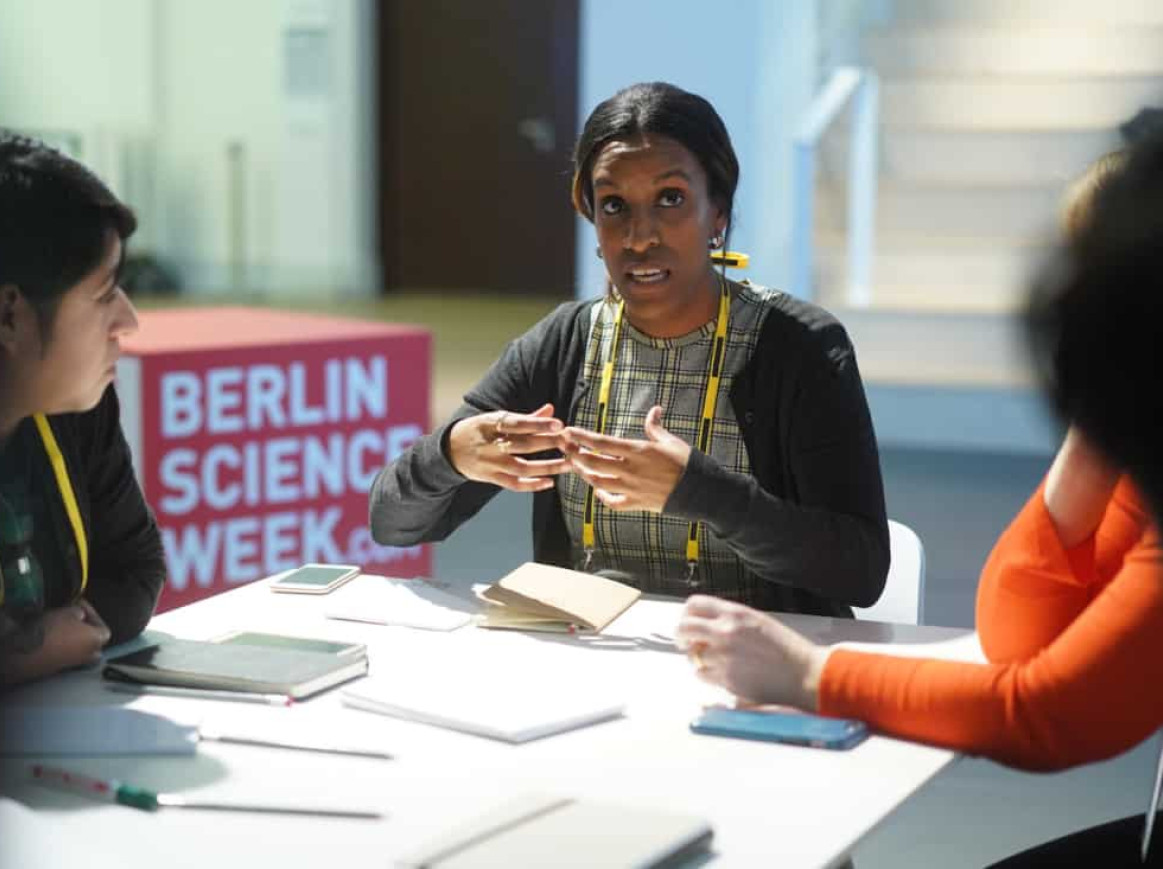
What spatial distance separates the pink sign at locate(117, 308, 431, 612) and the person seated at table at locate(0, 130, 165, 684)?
1737 mm

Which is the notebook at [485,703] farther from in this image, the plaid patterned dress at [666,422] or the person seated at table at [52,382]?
the plaid patterned dress at [666,422]

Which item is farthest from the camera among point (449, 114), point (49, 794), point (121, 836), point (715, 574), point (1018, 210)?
point (449, 114)

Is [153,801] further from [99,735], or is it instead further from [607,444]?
[607,444]

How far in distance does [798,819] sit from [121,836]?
54 cm

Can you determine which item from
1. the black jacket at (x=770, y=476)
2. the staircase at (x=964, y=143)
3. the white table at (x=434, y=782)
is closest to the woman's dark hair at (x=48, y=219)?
the white table at (x=434, y=782)

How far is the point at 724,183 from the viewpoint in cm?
241

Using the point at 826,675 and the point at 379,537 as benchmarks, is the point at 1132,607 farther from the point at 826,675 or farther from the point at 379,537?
the point at 379,537

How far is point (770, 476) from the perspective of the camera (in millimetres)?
2334

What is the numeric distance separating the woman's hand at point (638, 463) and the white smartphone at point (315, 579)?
0.36 meters

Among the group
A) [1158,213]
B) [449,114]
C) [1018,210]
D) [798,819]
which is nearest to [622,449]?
[798,819]

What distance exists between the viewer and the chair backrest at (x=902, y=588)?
238 centimetres

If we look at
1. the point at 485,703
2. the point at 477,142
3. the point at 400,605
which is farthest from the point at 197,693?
the point at 477,142

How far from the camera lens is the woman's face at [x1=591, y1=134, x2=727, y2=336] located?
2.34 meters

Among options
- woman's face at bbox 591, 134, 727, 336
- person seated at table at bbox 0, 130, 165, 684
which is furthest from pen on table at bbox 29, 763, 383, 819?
woman's face at bbox 591, 134, 727, 336
